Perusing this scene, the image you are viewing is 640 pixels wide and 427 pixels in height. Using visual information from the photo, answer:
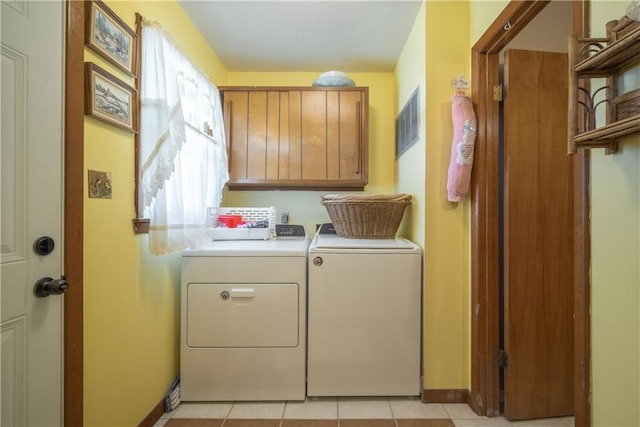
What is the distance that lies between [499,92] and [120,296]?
6.76 feet

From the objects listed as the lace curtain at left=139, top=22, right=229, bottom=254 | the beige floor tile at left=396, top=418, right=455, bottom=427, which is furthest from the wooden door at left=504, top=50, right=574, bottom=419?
the lace curtain at left=139, top=22, right=229, bottom=254

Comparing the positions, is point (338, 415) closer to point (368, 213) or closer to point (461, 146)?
point (368, 213)

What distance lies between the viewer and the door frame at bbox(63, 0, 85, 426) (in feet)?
3.10

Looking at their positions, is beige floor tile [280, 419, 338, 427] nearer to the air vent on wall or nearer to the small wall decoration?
the small wall decoration

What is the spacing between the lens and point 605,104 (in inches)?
31.1

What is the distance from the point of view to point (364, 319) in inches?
62.5

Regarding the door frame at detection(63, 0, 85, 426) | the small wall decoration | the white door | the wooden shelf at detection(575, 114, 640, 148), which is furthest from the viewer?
the small wall decoration

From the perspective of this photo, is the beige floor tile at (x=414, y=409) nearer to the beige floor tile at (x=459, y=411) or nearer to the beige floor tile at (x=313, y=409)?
the beige floor tile at (x=459, y=411)

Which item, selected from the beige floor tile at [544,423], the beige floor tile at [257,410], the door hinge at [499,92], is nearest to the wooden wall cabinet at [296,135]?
the door hinge at [499,92]

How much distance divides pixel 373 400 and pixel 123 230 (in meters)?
1.56

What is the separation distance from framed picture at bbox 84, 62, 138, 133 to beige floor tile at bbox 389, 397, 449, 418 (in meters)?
1.91

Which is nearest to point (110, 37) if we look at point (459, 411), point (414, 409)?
point (414, 409)

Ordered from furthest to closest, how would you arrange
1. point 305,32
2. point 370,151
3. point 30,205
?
point 370,151 < point 305,32 < point 30,205

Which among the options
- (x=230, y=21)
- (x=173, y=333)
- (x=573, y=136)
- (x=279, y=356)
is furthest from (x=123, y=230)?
(x=573, y=136)
